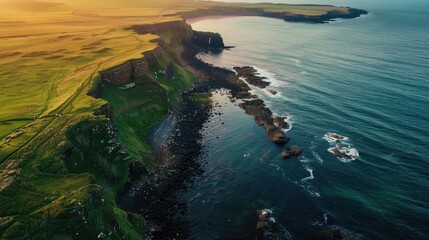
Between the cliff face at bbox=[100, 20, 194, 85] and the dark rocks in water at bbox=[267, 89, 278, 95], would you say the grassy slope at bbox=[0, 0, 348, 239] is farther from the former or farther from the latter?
the dark rocks in water at bbox=[267, 89, 278, 95]

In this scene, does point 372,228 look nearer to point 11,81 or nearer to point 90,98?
point 90,98

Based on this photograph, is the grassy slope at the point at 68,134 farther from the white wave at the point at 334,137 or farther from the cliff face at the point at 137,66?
the white wave at the point at 334,137

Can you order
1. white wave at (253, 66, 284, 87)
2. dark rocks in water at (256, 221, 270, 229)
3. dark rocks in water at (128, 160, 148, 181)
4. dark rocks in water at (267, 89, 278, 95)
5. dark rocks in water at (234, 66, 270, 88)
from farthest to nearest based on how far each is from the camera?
white wave at (253, 66, 284, 87) < dark rocks in water at (234, 66, 270, 88) < dark rocks in water at (267, 89, 278, 95) < dark rocks in water at (128, 160, 148, 181) < dark rocks in water at (256, 221, 270, 229)

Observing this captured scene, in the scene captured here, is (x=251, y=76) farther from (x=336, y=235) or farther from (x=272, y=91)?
(x=336, y=235)

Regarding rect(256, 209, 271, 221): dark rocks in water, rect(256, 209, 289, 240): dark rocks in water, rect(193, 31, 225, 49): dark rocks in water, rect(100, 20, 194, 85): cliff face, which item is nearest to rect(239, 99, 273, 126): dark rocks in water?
rect(100, 20, 194, 85): cliff face

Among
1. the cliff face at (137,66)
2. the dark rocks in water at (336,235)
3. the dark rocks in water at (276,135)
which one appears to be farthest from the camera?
the cliff face at (137,66)

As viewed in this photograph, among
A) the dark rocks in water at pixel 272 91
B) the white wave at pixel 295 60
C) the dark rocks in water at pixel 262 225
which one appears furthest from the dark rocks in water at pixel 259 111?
the white wave at pixel 295 60
